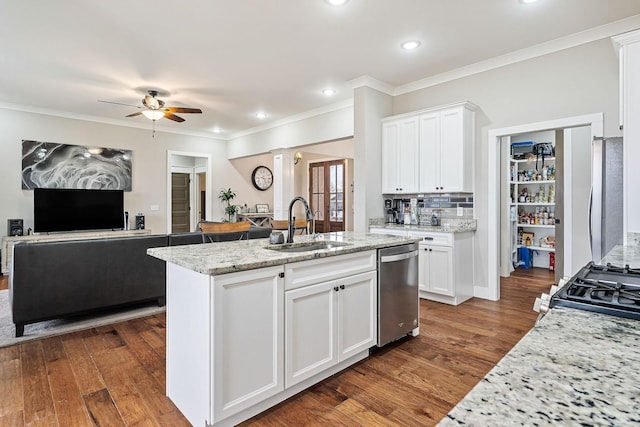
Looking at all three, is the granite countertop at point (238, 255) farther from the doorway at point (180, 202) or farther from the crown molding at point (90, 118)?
the doorway at point (180, 202)

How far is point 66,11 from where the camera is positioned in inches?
114

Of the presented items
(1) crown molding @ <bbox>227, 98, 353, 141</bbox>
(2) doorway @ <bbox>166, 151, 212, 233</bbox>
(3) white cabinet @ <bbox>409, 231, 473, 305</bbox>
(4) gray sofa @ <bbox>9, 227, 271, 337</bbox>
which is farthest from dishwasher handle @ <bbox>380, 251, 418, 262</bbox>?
(2) doorway @ <bbox>166, 151, 212, 233</bbox>

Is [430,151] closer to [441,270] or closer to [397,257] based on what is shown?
[441,270]

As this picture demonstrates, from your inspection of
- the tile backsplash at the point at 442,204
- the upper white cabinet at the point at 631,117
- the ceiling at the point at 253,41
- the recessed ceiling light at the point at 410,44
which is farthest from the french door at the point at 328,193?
the upper white cabinet at the point at 631,117

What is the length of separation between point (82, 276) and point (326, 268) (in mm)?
2461

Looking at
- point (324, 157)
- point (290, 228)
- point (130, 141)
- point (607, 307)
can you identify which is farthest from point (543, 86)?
point (130, 141)

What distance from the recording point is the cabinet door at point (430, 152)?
4.21m

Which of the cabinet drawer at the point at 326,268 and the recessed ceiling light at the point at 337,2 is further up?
the recessed ceiling light at the point at 337,2

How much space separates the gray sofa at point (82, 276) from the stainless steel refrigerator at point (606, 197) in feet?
12.2

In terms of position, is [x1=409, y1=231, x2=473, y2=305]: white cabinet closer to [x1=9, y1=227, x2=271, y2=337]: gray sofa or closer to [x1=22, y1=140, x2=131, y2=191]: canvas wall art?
[x1=9, y1=227, x2=271, y2=337]: gray sofa

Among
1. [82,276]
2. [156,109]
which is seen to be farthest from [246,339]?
[156,109]

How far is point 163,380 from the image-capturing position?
230cm

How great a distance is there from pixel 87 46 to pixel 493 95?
4398mm

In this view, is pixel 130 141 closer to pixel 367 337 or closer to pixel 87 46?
pixel 87 46
